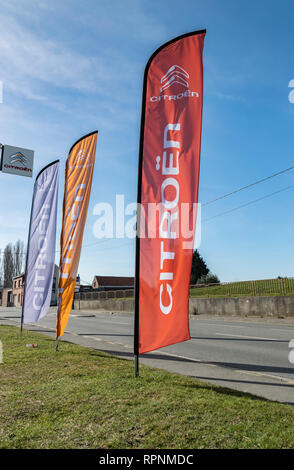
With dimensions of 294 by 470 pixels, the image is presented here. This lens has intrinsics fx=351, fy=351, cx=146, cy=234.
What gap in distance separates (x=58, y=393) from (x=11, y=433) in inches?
50.4

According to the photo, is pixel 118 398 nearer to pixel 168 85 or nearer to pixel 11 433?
pixel 11 433

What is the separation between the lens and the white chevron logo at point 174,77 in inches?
231

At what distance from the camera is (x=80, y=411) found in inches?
153

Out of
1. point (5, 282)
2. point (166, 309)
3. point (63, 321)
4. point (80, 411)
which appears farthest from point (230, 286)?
point (5, 282)

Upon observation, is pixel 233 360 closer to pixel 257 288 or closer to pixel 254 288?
pixel 257 288

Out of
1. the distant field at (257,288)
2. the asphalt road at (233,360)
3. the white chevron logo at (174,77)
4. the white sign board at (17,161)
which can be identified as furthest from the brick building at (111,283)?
the white chevron logo at (174,77)

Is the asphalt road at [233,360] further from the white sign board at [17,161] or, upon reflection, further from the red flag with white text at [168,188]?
the white sign board at [17,161]

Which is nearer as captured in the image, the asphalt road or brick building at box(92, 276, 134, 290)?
the asphalt road

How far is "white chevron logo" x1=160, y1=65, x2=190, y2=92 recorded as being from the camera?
231 inches

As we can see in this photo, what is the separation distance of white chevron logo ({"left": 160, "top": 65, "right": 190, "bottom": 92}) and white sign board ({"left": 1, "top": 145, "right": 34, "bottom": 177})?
20.1 ft

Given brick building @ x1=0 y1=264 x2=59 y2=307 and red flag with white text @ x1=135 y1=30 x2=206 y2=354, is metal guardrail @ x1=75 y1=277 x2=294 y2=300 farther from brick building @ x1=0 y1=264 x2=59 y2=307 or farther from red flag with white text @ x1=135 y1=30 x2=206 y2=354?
brick building @ x1=0 y1=264 x2=59 y2=307

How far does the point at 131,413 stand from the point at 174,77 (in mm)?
5086

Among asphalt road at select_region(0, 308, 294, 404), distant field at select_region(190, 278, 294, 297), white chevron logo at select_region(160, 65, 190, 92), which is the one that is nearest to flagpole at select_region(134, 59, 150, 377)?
white chevron logo at select_region(160, 65, 190, 92)

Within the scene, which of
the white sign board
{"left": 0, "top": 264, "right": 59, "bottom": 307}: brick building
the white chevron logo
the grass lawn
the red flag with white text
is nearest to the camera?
the grass lawn
